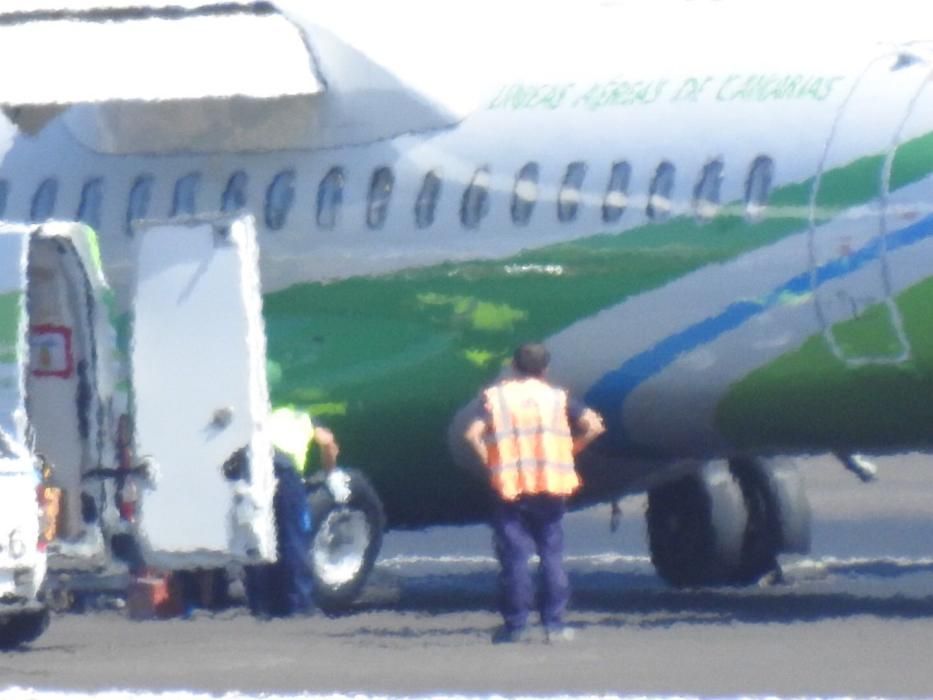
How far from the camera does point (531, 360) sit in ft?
64.8

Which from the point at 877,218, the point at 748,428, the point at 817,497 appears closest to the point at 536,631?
the point at 748,428

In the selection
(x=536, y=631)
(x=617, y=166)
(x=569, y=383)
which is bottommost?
(x=536, y=631)

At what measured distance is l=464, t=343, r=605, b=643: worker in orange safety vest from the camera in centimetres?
1958

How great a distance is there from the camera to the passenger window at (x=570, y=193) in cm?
2116

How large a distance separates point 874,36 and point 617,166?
71.2 inches

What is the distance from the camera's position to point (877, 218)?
64.4 ft

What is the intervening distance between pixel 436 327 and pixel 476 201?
863mm

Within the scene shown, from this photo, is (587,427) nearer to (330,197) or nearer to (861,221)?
(861,221)

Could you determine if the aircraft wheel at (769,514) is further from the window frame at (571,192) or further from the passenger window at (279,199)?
the passenger window at (279,199)

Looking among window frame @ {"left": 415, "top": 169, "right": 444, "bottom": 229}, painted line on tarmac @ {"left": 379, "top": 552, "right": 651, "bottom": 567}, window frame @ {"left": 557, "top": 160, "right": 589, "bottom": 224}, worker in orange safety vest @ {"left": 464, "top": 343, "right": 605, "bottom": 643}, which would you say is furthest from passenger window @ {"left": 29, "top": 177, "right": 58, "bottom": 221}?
worker in orange safety vest @ {"left": 464, "top": 343, "right": 605, "bottom": 643}

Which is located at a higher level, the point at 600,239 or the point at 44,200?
the point at 44,200

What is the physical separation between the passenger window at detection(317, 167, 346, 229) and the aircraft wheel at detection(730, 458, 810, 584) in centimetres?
386

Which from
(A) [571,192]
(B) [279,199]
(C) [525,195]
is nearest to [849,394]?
(A) [571,192]

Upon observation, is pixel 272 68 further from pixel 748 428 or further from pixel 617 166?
pixel 748 428
